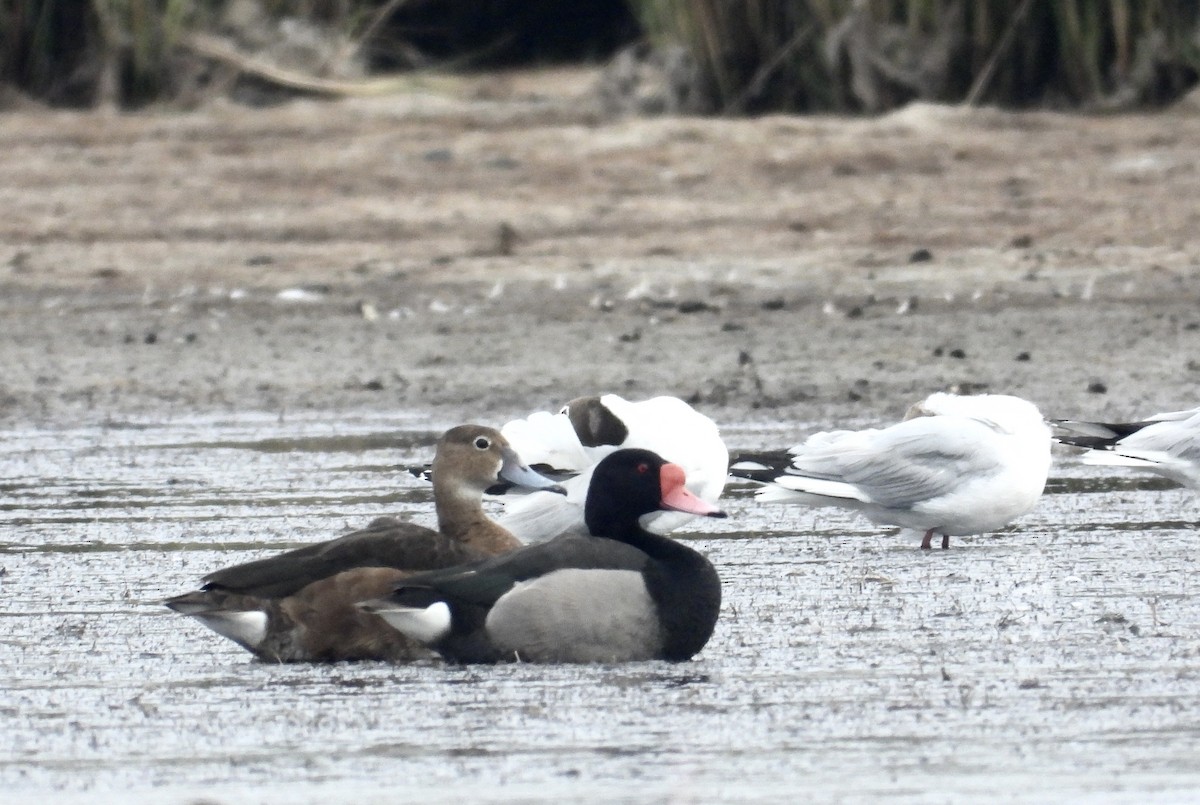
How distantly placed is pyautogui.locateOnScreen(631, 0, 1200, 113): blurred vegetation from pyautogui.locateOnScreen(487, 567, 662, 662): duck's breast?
1185 cm

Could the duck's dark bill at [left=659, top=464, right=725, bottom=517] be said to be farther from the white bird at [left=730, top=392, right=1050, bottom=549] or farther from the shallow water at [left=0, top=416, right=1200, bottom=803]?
the white bird at [left=730, top=392, right=1050, bottom=549]

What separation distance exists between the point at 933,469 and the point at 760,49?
10.5m

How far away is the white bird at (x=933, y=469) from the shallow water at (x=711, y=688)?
137 millimetres

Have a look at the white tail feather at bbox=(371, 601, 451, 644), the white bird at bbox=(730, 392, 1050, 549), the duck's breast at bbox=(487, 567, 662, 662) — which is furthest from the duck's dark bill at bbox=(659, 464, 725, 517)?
the white bird at bbox=(730, 392, 1050, 549)

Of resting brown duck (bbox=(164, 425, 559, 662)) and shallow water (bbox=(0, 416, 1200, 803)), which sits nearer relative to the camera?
shallow water (bbox=(0, 416, 1200, 803))

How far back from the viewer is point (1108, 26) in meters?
18.1

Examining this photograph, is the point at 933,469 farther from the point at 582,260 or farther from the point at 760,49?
the point at 760,49

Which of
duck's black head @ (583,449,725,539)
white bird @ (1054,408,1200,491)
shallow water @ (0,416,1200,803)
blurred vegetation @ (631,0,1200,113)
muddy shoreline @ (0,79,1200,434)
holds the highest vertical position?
blurred vegetation @ (631,0,1200,113)

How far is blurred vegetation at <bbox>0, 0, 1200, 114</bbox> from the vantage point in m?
18.1

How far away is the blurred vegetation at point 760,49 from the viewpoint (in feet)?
59.5

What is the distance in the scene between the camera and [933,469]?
875cm

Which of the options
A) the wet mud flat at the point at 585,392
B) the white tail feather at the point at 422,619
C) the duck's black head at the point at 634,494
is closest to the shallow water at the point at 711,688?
the wet mud flat at the point at 585,392

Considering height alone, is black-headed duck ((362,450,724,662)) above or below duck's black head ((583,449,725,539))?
below

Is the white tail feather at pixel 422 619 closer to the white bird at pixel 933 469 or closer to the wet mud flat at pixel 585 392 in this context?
the wet mud flat at pixel 585 392
